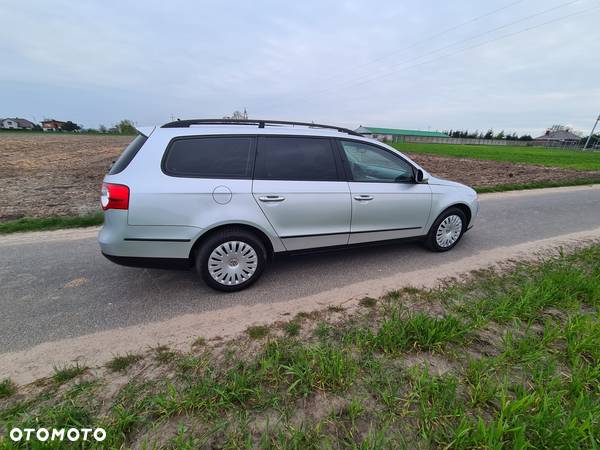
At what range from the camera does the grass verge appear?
145 centimetres

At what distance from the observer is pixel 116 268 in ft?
11.0

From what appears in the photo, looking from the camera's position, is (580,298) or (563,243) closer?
(580,298)

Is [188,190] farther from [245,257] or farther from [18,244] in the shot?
[18,244]

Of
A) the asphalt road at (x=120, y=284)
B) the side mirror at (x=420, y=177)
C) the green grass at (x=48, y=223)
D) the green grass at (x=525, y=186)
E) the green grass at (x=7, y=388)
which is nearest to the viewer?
the green grass at (x=7, y=388)

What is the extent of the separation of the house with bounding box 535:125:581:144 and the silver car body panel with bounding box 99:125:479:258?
10989 centimetres

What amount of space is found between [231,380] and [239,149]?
2.11 metres

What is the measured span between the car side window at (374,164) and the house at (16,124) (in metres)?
117

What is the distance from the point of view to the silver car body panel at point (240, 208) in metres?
2.54

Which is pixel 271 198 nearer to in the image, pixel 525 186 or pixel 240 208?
pixel 240 208

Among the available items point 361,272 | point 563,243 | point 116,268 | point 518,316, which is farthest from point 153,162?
point 563,243

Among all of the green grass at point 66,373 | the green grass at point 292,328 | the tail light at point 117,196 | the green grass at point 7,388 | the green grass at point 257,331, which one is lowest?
the green grass at point 7,388

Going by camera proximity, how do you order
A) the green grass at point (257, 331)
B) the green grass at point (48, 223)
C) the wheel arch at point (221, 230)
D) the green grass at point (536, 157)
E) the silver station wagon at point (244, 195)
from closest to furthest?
the green grass at point (257, 331) < the silver station wagon at point (244, 195) < the wheel arch at point (221, 230) < the green grass at point (48, 223) < the green grass at point (536, 157)

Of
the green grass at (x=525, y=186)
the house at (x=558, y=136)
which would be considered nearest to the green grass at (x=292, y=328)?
the green grass at (x=525, y=186)

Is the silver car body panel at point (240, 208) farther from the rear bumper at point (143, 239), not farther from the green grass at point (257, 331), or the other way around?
the green grass at point (257, 331)
